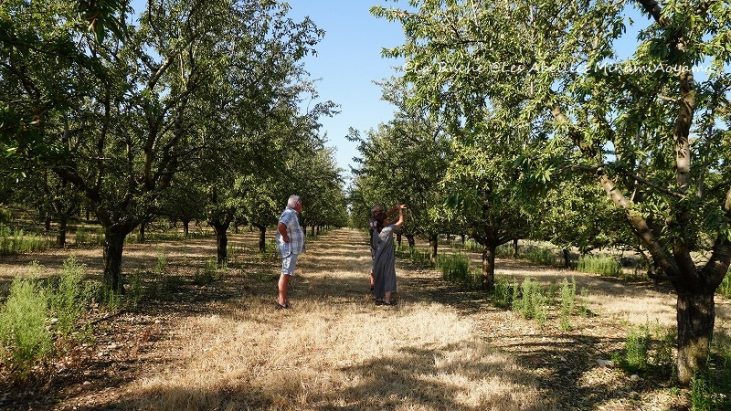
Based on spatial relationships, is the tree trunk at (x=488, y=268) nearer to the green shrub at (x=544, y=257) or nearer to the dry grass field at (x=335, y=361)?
the dry grass field at (x=335, y=361)

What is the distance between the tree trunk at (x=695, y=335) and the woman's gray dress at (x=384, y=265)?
16.5 feet

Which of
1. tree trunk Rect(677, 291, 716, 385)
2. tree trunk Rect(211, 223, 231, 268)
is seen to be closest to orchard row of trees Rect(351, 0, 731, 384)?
tree trunk Rect(677, 291, 716, 385)

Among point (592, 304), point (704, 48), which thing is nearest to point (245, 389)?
point (704, 48)

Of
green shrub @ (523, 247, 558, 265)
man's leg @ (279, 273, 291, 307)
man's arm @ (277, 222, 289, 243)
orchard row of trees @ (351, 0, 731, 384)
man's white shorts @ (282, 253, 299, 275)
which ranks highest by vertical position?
orchard row of trees @ (351, 0, 731, 384)

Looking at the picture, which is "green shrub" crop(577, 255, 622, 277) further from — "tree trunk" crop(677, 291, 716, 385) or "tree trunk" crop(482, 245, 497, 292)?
"tree trunk" crop(677, 291, 716, 385)

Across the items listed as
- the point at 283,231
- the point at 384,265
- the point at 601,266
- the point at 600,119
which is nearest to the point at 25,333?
the point at 283,231

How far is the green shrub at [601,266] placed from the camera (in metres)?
18.2

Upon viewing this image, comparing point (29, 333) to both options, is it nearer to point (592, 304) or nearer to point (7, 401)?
point (7, 401)

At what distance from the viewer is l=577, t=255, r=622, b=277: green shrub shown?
18188mm

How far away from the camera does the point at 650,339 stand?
6723 mm

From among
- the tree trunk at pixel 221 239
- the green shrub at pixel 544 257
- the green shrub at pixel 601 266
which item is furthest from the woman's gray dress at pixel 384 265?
the green shrub at pixel 544 257

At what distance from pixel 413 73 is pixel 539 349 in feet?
16.4

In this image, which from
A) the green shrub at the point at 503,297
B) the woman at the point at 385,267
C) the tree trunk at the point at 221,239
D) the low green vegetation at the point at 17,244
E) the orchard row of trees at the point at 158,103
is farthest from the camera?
the low green vegetation at the point at 17,244

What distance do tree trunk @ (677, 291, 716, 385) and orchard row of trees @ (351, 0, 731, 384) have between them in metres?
0.01
